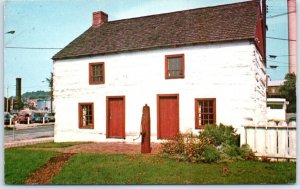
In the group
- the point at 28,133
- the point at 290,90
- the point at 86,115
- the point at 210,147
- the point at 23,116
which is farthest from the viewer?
the point at 28,133

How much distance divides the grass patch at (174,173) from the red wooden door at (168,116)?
2.59 metres

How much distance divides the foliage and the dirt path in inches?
108

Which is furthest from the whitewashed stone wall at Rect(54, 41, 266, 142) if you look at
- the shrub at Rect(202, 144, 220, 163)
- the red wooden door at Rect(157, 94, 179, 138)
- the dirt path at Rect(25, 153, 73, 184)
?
the dirt path at Rect(25, 153, 73, 184)

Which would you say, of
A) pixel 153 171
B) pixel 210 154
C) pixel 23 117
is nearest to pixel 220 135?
pixel 210 154

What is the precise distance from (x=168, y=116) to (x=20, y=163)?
483 centimetres

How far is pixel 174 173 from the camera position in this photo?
23.0 ft

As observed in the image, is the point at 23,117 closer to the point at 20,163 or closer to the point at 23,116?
the point at 23,116

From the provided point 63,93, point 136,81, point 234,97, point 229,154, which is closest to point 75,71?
point 63,93

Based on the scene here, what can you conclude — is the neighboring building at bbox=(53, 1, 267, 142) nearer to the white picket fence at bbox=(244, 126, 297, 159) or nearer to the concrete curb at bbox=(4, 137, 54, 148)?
the concrete curb at bbox=(4, 137, 54, 148)

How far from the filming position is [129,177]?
22.8ft

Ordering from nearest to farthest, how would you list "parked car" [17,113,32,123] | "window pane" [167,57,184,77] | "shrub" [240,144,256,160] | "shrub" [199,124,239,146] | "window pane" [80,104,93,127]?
"shrub" [240,144,256,160] < "shrub" [199,124,239,146] < "parked car" [17,113,32,123] < "window pane" [167,57,184,77] < "window pane" [80,104,93,127]

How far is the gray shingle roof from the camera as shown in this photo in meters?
10.0

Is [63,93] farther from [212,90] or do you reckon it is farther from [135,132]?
[212,90]

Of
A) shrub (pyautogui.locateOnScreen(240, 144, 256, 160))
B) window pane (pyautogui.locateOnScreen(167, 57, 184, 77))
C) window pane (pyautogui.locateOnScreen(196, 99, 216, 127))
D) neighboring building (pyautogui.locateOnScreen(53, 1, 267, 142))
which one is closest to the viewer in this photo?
→ shrub (pyautogui.locateOnScreen(240, 144, 256, 160))
